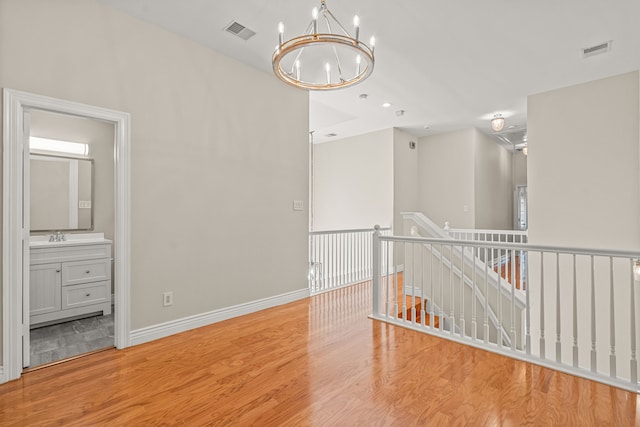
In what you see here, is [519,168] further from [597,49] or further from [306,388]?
[306,388]

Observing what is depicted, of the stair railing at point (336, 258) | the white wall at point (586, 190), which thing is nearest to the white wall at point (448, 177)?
the white wall at point (586, 190)

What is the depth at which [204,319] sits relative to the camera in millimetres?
3209

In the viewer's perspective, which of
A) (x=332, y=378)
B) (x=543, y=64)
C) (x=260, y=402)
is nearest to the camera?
(x=260, y=402)

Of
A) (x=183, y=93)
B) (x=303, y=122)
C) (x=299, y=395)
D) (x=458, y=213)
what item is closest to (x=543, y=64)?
(x=303, y=122)

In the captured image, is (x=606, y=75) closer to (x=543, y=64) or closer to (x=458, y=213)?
(x=543, y=64)

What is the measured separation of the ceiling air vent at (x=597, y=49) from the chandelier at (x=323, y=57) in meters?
2.26

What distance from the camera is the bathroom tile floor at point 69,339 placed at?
2619mm

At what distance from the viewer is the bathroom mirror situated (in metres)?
3.58

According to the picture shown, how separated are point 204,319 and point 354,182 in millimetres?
4356

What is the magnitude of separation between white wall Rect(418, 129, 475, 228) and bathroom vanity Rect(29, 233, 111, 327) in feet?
18.8

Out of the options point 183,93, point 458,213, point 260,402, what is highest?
point 183,93

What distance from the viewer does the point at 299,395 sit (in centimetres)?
200

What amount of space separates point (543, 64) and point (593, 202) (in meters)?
1.88

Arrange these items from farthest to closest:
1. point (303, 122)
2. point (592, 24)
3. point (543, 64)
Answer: point (303, 122) < point (543, 64) < point (592, 24)
